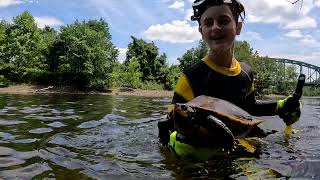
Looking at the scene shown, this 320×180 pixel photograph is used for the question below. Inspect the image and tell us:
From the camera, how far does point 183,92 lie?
4863 mm

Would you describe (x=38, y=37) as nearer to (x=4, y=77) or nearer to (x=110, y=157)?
(x=4, y=77)

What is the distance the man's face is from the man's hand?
1.33 metres

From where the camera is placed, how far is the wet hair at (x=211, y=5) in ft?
15.6

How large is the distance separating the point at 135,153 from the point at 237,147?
64.3 inches

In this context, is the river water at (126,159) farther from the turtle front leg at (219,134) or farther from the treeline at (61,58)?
the treeline at (61,58)


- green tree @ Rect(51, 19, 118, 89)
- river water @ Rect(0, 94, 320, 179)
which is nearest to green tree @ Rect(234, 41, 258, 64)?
green tree @ Rect(51, 19, 118, 89)

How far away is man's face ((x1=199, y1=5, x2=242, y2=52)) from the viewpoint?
15.5 ft

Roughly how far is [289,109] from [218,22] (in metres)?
1.76

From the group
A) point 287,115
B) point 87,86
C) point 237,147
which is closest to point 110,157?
point 237,147

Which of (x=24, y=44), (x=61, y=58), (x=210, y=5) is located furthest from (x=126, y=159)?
(x=24, y=44)

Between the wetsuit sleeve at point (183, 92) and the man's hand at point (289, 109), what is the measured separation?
153 centimetres

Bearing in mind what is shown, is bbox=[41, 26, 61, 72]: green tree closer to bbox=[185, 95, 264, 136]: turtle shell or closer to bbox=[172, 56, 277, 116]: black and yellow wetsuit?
bbox=[172, 56, 277, 116]: black and yellow wetsuit

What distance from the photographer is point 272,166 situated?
441 centimetres

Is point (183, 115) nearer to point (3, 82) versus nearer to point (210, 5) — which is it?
point (210, 5)
